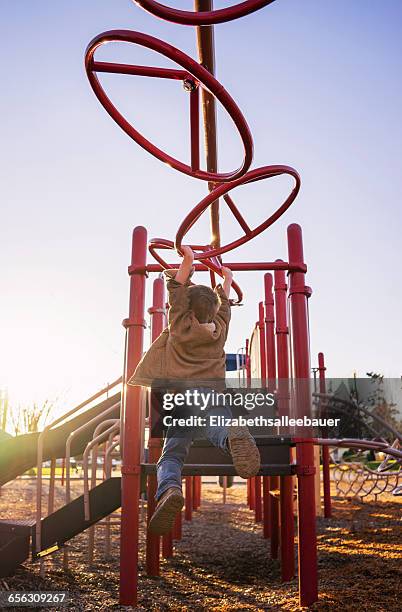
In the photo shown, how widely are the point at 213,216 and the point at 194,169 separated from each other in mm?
1249

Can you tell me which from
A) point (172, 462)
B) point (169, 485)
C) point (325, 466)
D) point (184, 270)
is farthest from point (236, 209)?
point (325, 466)

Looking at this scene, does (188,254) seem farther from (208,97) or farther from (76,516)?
(76,516)

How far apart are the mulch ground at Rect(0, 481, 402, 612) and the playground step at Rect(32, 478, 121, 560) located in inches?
12.3

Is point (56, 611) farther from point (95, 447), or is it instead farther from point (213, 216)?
point (213, 216)

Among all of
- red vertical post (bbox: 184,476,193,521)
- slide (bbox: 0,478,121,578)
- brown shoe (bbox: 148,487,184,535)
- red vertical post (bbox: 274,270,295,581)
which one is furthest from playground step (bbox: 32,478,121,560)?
red vertical post (bbox: 184,476,193,521)

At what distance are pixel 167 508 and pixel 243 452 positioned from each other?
1.77 ft

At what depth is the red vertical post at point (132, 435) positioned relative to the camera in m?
3.96

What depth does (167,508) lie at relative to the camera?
10.3 feet

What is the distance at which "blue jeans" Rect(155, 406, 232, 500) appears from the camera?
3323 mm

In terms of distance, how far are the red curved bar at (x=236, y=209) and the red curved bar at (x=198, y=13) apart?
3.94 feet

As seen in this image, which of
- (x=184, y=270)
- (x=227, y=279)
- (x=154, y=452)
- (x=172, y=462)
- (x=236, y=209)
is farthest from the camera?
(x=154, y=452)

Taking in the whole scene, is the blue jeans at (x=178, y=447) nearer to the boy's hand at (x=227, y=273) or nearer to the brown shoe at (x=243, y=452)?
the brown shoe at (x=243, y=452)

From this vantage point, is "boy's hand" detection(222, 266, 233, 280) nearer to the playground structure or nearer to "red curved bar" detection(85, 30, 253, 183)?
the playground structure

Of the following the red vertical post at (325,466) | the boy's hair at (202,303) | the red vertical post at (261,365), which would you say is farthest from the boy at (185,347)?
the red vertical post at (325,466)
